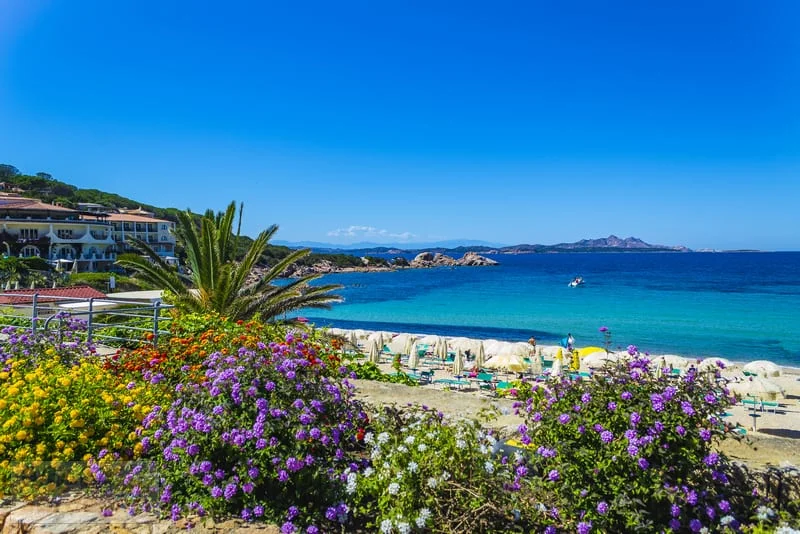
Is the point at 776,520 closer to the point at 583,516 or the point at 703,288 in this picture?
the point at 583,516

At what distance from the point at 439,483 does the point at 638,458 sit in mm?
1165

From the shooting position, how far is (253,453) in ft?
10.3

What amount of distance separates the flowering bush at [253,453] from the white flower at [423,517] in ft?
1.96

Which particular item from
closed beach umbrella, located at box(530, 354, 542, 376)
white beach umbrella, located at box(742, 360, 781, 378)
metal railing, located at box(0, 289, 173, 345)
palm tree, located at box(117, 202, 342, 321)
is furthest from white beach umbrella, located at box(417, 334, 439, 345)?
palm tree, located at box(117, 202, 342, 321)

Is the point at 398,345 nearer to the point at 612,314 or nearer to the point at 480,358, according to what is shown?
the point at 480,358

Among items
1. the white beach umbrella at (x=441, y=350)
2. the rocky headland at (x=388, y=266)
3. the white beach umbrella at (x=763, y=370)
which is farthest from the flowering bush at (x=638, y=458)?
the rocky headland at (x=388, y=266)

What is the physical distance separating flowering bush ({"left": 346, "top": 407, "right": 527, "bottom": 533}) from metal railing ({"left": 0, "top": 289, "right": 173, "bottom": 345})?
4.77 metres

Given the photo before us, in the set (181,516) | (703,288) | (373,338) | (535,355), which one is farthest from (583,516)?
(703,288)

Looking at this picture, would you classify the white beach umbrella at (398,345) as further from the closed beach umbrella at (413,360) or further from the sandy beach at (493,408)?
the sandy beach at (493,408)

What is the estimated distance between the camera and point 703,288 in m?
65.8

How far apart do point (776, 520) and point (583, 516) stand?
1.07m

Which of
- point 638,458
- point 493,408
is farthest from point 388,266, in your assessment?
point 638,458

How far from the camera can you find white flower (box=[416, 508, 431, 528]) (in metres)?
2.75

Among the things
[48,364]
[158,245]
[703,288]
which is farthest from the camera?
[158,245]
